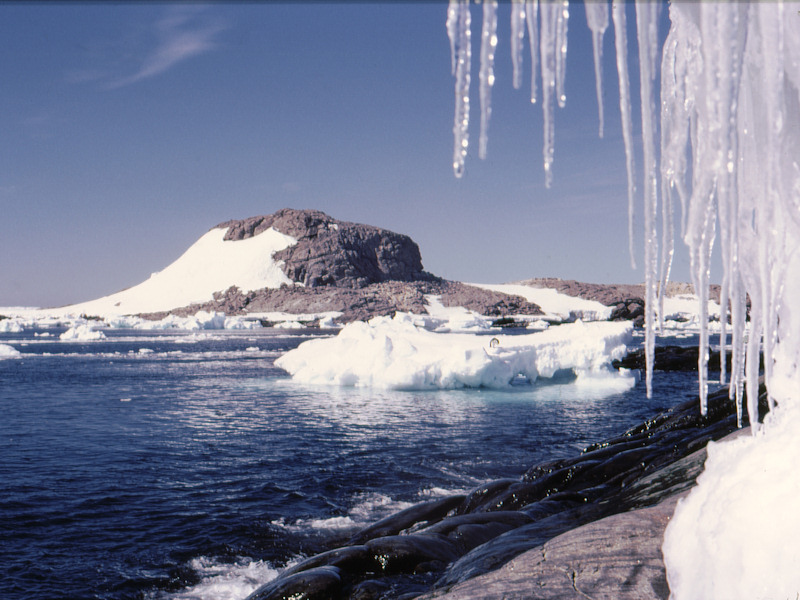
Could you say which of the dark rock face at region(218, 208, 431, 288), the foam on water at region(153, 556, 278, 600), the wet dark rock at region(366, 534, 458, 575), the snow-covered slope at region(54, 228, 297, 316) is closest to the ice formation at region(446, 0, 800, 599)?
the wet dark rock at region(366, 534, 458, 575)

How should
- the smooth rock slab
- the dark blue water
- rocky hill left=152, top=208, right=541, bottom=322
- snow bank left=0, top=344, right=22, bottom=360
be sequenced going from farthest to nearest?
rocky hill left=152, top=208, right=541, bottom=322 → snow bank left=0, top=344, right=22, bottom=360 → the dark blue water → the smooth rock slab

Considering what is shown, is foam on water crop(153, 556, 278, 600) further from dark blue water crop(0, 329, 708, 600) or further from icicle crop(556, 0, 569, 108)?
icicle crop(556, 0, 569, 108)

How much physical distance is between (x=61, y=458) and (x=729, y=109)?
52.0ft

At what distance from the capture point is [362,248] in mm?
136000

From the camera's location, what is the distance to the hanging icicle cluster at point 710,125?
6.40 ft

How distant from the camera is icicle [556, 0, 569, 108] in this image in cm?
201

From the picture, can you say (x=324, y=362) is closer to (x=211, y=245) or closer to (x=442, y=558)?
(x=442, y=558)

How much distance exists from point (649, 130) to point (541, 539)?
4933 millimetres

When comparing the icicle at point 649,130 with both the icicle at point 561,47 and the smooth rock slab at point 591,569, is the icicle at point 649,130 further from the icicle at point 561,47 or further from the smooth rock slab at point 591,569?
the smooth rock slab at point 591,569

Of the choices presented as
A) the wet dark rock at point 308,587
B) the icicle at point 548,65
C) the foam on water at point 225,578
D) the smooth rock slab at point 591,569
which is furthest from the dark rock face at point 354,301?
the icicle at point 548,65

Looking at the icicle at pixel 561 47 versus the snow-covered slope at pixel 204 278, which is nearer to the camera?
the icicle at pixel 561 47

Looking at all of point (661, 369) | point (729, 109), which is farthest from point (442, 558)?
point (661, 369)

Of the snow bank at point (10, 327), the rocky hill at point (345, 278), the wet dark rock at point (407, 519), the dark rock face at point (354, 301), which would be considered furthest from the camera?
the rocky hill at point (345, 278)

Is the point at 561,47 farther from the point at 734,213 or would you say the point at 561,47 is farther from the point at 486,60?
the point at 734,213
